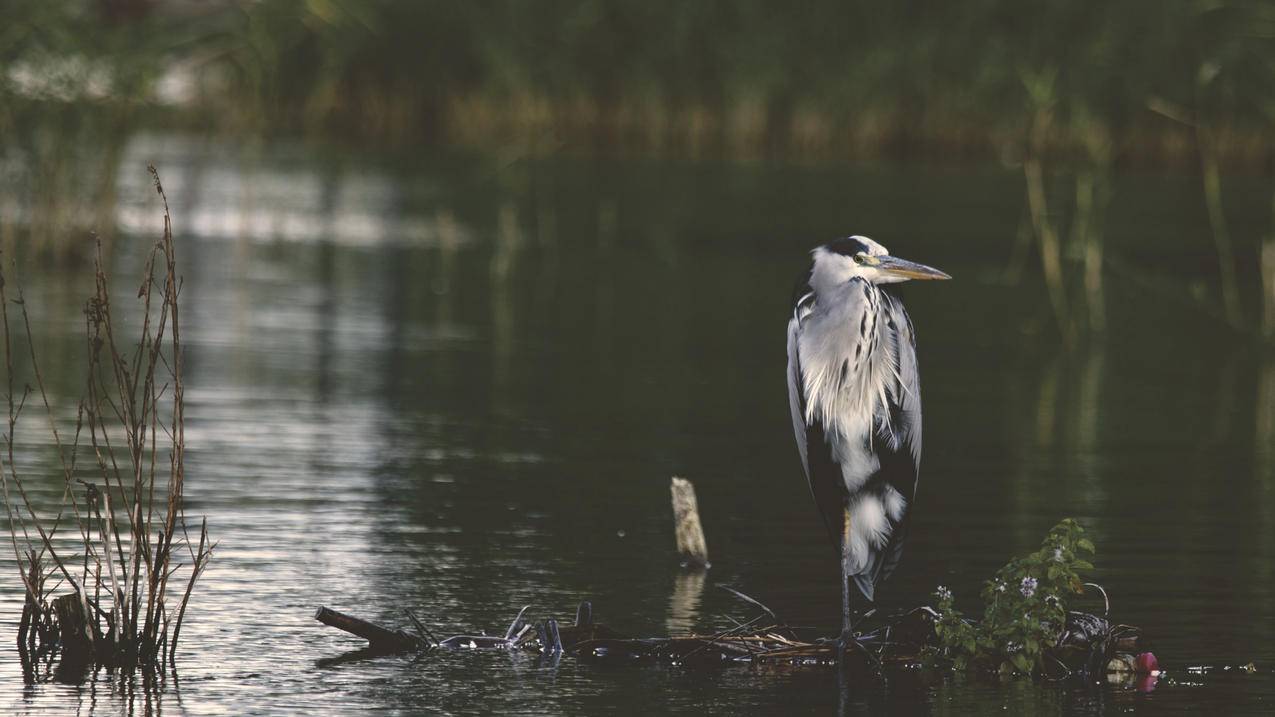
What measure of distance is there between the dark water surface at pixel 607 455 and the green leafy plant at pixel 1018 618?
128 millimetres

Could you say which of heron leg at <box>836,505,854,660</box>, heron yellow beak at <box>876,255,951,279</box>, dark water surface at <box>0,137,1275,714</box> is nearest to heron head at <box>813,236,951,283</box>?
heron yellow beak at <box>876,255,951,279</box>

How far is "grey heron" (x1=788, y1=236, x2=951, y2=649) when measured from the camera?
7.91 meters

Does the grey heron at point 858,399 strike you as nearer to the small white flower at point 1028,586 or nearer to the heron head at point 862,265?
the heron head at point 862,265

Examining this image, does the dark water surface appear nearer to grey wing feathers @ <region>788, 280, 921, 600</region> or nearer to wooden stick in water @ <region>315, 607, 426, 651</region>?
wooden stick in water @ <region>315, 607, 426, 651</region>

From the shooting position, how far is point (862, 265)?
8016 mm

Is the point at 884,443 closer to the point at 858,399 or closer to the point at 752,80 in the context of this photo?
the point at 858,399

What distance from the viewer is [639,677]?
7461 mm

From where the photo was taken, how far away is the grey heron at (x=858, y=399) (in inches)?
311

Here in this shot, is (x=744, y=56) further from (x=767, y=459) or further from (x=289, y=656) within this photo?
(x=289, y=656)

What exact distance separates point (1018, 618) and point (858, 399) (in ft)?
3.18

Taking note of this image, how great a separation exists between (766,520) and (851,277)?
2.89 m

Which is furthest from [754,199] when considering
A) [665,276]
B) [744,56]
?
[665,276]

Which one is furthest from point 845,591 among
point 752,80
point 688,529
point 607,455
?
point 752,80

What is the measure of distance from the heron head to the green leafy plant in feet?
3.55
